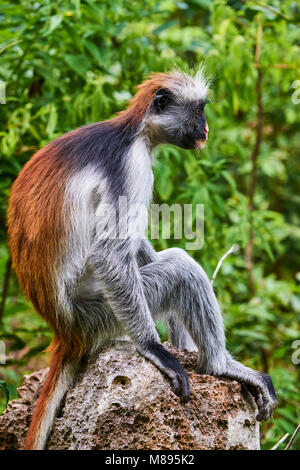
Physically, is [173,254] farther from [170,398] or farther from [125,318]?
[170,398]

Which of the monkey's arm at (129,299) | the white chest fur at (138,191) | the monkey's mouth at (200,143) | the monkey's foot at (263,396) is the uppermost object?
the monkey's mouth at (200,143)

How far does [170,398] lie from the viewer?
430 centimetres

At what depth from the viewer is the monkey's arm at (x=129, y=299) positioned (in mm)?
4633

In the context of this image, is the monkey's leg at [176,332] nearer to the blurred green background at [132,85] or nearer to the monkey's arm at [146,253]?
the monkey's arm at [146,253]

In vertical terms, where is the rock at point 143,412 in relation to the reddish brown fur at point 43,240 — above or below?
below

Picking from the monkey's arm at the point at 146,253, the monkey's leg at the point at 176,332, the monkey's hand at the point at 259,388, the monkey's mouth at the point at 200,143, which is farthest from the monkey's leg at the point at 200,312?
the monkey's mouth at the point at 200,143

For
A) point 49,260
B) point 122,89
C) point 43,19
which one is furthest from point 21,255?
point 122,89

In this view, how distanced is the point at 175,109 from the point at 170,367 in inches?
87.7

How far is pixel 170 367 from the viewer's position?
4457mm

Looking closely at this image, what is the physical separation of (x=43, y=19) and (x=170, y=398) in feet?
13.5

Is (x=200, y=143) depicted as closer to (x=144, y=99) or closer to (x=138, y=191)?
(x=144, y=99)

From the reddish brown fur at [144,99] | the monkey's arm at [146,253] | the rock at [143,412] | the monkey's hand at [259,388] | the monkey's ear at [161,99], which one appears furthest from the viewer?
the monkey's arm at [146,253]

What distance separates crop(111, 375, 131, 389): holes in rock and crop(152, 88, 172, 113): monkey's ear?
89.7 inches

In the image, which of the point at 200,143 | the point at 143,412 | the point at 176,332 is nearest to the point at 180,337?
the point at 176,332
